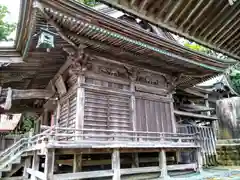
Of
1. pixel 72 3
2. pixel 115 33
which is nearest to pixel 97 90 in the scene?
pixel 115 33

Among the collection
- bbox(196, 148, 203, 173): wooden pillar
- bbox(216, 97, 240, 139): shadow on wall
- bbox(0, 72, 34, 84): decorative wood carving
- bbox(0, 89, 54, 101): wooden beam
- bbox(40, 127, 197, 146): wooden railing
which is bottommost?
bbox(196, 148, 203, 173): wooden pillar

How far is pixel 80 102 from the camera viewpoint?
703 centimetres

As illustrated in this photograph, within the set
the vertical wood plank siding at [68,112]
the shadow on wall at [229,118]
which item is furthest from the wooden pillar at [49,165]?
the shadow on wall at [229,118]

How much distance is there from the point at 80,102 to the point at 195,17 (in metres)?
5.49

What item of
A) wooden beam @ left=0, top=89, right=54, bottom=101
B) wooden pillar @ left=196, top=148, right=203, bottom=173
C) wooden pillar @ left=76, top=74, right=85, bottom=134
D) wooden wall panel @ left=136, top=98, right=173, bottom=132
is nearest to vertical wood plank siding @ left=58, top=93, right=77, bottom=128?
wooden pillar @ left=76, top=74, right=85, bottom=134

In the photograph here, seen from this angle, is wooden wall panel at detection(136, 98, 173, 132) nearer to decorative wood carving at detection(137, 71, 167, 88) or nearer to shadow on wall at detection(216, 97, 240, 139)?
decorative wood carving at detection(137, 71, 167, 88)

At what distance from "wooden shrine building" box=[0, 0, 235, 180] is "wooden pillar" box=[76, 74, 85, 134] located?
3 cm

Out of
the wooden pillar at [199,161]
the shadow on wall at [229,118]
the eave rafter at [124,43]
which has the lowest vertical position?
the wooden pillar at [199,161]

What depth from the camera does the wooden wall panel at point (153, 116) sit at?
846cm

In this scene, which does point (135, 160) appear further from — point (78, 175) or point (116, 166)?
point (78, 175)

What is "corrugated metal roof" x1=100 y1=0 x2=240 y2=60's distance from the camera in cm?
201

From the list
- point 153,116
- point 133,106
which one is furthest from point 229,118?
point 133,106

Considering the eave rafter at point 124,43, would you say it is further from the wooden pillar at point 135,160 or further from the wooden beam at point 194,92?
the wooden pillar at point 135,160

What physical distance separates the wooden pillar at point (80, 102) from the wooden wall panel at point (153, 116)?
2.56 m
